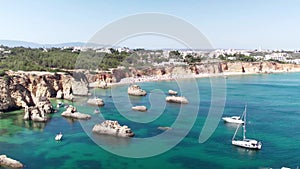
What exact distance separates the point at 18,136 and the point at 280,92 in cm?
4396

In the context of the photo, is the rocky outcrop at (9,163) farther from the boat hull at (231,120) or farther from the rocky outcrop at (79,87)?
the rocky outcrop at (79,87)

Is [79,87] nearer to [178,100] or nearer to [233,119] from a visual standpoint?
[178,100]

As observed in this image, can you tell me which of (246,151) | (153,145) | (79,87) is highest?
(79,87)

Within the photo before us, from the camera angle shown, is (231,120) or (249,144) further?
(231,120)

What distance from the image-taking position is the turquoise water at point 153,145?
820 inches

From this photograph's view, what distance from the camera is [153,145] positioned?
78.2 feet

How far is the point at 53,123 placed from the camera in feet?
98.4

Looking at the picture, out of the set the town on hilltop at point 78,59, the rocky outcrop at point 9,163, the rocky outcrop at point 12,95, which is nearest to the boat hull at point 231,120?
the rocky outcrop at point 9,163

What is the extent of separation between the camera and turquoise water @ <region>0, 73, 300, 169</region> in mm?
20828

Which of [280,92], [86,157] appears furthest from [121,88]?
[86,157]

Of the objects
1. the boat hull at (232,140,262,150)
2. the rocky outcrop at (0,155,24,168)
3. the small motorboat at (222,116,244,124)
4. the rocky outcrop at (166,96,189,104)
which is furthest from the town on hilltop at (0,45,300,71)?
the boat hull at (232,140,262,150)

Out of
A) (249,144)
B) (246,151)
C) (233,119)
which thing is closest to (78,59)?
(233,119)

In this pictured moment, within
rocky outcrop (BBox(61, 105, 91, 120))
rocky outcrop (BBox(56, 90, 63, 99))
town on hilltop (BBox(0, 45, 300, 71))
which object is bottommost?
rocky outcrop (BBox(61, 105, 91, 120))

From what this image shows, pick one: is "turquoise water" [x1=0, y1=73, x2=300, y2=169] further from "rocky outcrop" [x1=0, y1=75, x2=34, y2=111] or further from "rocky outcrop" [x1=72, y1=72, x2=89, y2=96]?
"rocky outcrop" [x1=72, y1=72, x2=89, y2=96]
